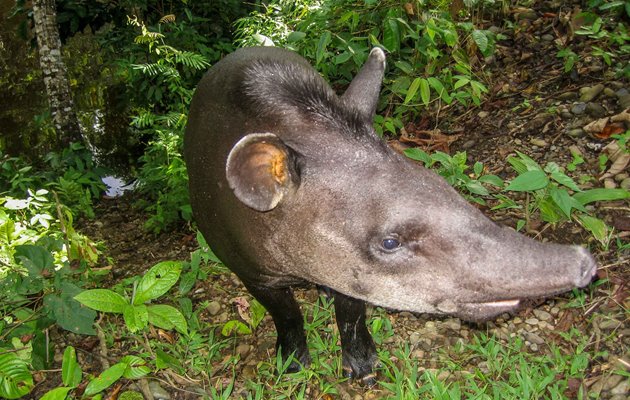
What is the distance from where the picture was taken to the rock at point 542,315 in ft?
11.1

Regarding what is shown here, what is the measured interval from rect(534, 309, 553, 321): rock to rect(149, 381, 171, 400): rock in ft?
7.02

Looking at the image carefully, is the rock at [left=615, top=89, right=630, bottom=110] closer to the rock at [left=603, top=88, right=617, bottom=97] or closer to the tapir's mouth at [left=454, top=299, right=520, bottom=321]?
the rock at [left=603, top=88, right=617, bottom=97]

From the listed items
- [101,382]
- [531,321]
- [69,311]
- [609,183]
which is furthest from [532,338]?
[69,311]

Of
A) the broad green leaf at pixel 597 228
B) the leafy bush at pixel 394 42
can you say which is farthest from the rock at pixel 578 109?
the broad green leaf at pixel 597 228

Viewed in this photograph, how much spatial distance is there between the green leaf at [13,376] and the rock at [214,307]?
4.00 feet

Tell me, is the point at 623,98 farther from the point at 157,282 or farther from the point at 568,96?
the point at 157,282

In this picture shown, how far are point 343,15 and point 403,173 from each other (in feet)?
9.87

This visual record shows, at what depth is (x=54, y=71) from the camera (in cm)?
634

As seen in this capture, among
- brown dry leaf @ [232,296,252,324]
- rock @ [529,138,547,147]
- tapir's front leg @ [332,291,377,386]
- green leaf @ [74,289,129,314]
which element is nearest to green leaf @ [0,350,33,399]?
green leaf @ [74,289,129,314]

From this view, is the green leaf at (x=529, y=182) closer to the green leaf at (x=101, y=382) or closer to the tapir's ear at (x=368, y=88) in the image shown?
the tapir's ear at (x=368, y=88)

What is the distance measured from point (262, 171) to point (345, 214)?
365 mm

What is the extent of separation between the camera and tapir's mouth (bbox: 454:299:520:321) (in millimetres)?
2212

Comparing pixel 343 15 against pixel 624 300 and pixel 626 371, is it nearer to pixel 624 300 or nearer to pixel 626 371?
pixel 624 300

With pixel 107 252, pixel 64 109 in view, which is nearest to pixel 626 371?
pixel 107 252
